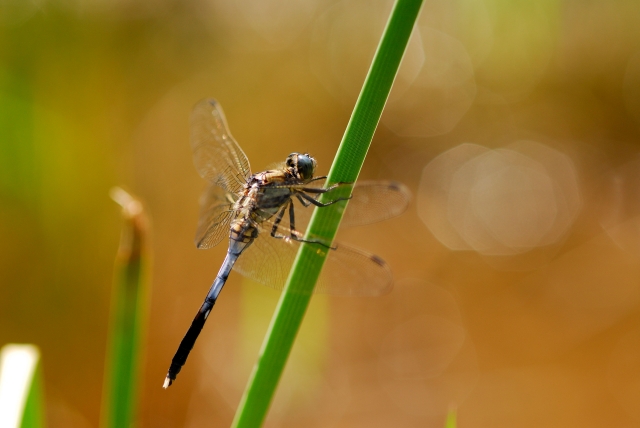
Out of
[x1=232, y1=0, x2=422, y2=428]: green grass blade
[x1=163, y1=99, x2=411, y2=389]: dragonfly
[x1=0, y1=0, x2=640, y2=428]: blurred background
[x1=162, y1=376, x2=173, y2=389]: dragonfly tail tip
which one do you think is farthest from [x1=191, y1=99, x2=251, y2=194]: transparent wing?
[x1=0, y1=0, x2=640, y2=428]: blurred background

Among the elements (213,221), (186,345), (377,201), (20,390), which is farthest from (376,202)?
(20,390)

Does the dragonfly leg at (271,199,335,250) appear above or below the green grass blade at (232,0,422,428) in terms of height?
above

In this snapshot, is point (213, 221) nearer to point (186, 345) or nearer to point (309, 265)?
point (186, 345)

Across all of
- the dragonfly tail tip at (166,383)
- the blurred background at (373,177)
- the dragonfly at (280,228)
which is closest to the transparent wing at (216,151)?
the dragonfly at (280,228)

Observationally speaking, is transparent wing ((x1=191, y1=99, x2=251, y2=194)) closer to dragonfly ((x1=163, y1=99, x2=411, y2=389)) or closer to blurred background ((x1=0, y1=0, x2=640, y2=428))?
dragonfly ((x1=163, y1=99, x2=411, y2=389))

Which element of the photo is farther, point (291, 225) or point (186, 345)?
point (291, 225)
